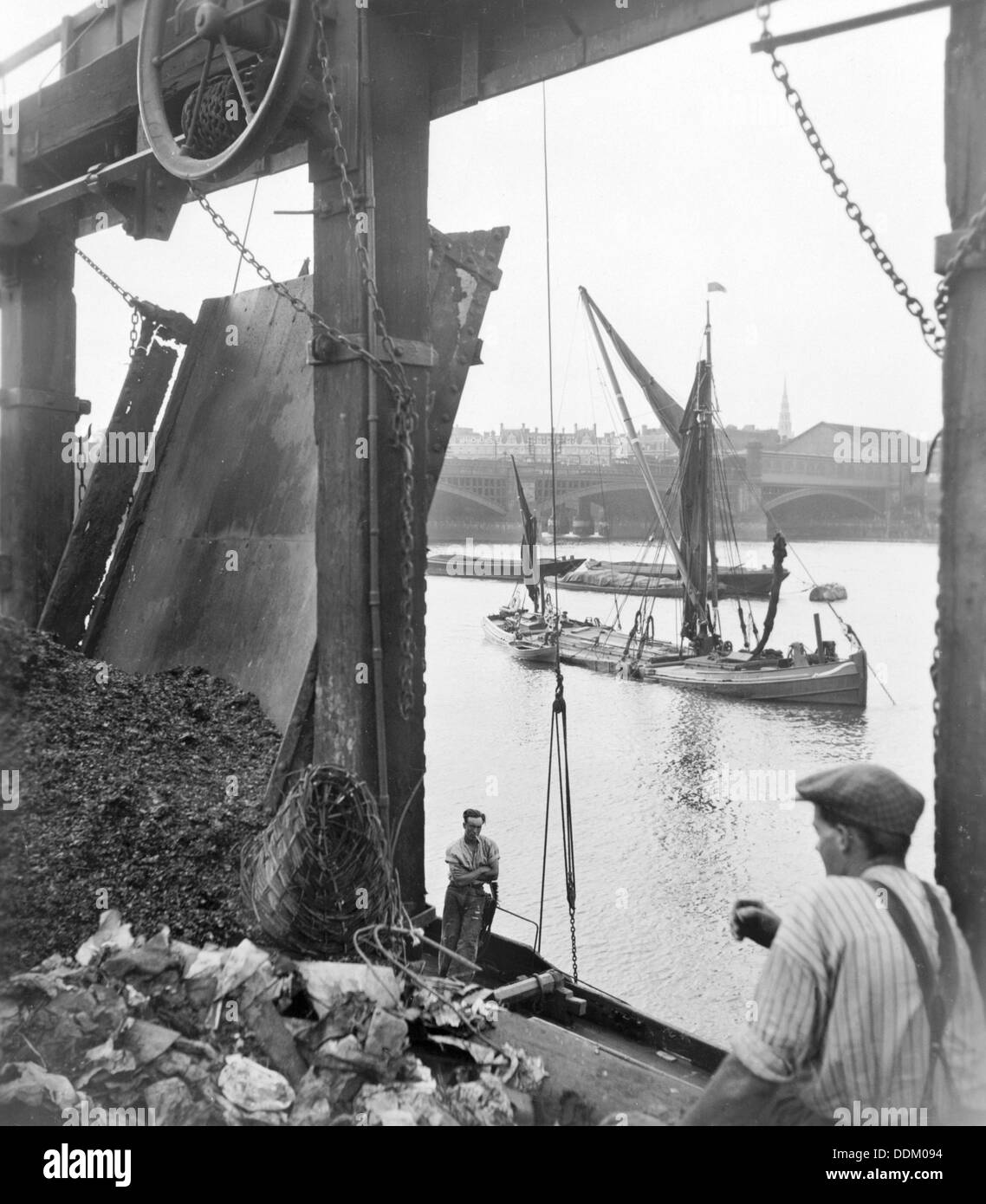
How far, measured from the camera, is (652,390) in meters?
A: 30.7

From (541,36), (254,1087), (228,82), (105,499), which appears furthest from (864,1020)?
(105,499)

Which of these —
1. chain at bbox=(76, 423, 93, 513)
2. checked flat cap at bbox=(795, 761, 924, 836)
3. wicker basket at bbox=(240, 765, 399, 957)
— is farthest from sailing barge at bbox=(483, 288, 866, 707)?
checked flat cap at bbox=(795, 761, 924, 836)

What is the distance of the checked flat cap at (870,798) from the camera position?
97.2 inches

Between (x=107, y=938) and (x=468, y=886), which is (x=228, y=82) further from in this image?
(x=468, y=886)

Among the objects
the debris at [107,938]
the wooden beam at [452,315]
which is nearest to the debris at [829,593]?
the wooden beam at [452,315]

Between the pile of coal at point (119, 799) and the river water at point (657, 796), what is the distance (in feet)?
19.1

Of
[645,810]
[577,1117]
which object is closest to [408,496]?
[577,1117]

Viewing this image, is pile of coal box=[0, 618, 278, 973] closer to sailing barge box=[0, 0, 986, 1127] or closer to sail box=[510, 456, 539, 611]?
sailing barge box=[0, 0, 986, 1127]

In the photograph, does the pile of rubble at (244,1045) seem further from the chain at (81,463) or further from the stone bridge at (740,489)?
the stone bridge at (740,489)

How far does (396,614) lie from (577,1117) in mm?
2476

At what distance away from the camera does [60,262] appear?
8.67 metres

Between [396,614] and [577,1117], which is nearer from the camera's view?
[577,1117]

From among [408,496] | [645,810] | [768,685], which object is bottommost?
[645,810]
